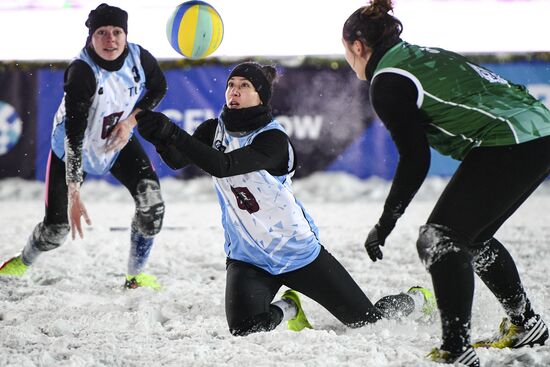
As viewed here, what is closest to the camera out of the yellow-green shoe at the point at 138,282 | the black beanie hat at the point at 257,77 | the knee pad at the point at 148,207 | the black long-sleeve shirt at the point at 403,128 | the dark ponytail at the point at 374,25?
the black long-sleeve shirt at the point at 403,128

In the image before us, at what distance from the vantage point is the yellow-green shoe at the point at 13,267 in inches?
181

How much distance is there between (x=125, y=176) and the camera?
14.2ft

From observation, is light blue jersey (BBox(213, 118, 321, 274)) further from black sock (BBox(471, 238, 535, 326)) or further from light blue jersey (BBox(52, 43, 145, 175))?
light blue jersey (BBox(52, 43, 145, 175))

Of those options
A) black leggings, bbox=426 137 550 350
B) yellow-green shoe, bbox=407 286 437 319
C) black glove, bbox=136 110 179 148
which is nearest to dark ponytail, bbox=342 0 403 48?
black leggings, bbox=426 137 550 350

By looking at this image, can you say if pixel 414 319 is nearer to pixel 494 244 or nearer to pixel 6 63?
pixel 494 244

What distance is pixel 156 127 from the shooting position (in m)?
2.78

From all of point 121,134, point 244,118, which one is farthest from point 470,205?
point 121,134

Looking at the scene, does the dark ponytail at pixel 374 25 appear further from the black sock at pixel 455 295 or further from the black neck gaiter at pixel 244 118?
the black sock at pixel 455 295

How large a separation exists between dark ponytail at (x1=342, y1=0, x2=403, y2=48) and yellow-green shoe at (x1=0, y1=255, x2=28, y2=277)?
2902mm

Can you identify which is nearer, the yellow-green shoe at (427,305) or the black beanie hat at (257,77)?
the black beanie hat at (257,77)

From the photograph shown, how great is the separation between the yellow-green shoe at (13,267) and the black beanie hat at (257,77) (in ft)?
7.08

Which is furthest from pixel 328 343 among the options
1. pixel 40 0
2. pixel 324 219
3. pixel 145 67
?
pixel 40 0

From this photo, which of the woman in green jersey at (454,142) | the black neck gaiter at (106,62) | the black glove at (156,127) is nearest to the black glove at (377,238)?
the woman in green jersey at (454,142)

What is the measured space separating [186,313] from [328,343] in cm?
118
